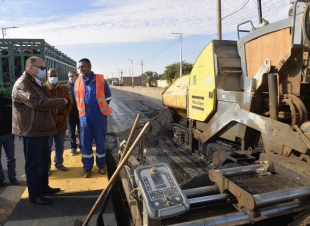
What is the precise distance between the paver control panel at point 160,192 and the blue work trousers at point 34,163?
5.90 ft

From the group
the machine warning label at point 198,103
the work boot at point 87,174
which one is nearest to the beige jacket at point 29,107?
the work boot at point 87,174

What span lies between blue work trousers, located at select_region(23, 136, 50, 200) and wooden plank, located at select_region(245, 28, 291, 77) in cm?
311

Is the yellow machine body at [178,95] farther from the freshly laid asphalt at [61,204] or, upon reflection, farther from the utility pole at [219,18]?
the utility pole at [219,18]

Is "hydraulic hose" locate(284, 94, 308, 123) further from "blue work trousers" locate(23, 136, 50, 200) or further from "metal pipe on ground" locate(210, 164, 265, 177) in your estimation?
"blue work trousers" locate(23, 136, 50, 200)

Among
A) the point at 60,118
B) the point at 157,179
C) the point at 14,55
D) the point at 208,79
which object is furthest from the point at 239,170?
the point at 14,55

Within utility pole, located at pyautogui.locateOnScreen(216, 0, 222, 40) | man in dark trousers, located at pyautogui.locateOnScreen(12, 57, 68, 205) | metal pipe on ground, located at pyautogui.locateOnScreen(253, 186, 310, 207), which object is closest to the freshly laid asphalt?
man in dark trousers, located at pyautogui.locateOnScreen(12, 57, 68, 205)

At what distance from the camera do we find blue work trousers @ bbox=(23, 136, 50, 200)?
138 inches

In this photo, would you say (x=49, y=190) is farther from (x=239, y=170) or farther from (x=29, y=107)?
(x=239, y=170)

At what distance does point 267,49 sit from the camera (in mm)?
3859

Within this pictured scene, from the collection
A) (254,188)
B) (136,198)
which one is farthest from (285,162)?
(136,198)

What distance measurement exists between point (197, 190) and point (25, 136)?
2.16 meters

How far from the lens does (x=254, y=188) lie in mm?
2670

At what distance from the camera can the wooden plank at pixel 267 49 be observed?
3.51 m

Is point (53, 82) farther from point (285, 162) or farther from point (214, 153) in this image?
point (285, 162)
